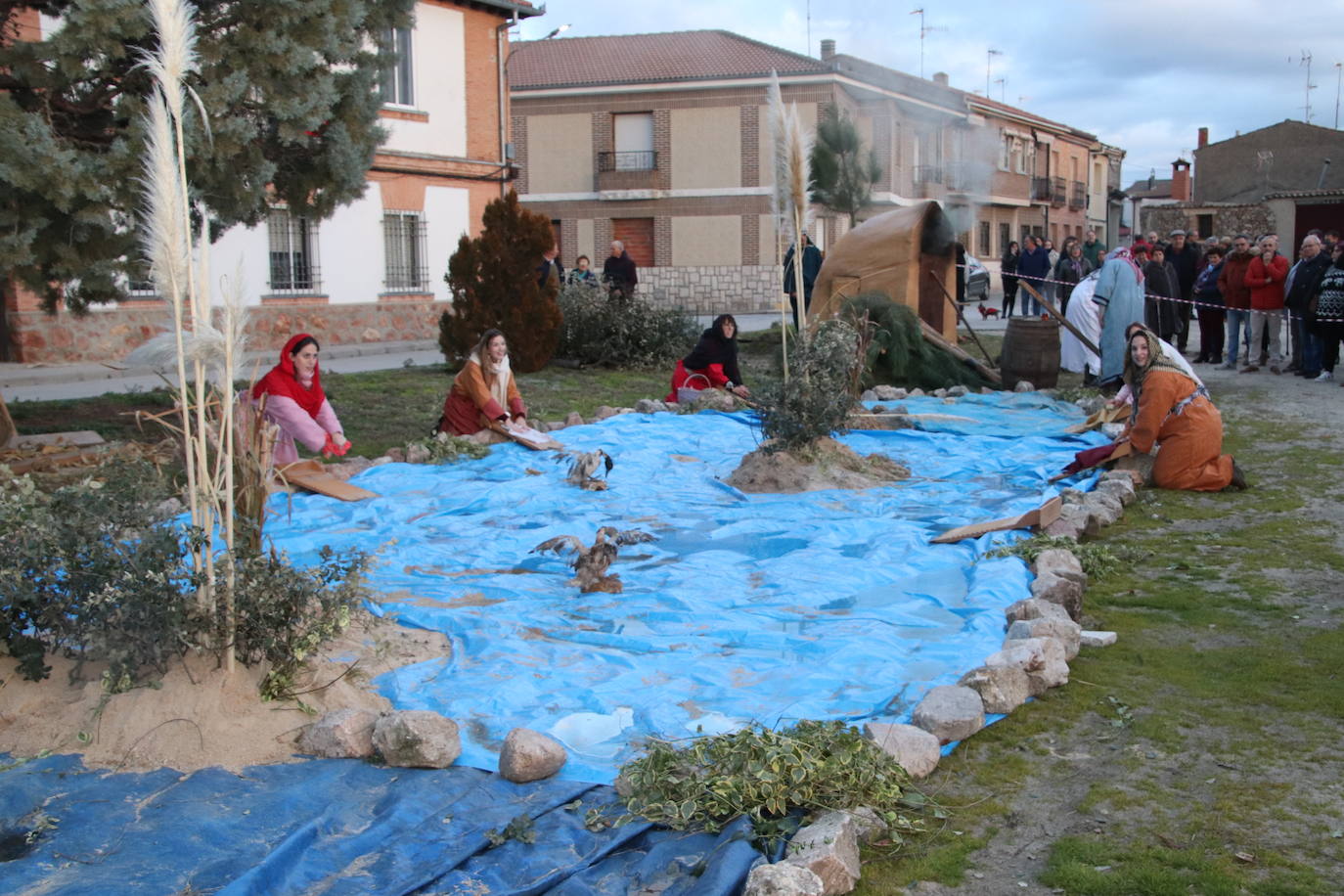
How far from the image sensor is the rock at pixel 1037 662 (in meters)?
4.39

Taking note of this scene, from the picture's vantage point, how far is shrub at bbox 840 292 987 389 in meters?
13.8

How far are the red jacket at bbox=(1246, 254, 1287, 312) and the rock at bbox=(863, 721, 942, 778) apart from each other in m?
13.0

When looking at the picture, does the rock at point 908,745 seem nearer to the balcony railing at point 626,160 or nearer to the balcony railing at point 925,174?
the balcony railing at point 925,174

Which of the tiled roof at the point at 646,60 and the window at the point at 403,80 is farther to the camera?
the tiled roof at the point at 646,60

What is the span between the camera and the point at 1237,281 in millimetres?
15492

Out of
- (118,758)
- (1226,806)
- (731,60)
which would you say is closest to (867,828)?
(1226,806)

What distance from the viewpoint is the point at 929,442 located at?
1012 centimetres

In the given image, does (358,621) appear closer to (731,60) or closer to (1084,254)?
(1084,254)

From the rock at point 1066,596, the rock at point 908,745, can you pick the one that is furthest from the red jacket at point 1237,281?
the rock at point 908,745

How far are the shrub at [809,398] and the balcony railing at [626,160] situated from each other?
90.4 feet

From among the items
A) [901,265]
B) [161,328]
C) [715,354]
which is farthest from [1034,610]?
[901,265]

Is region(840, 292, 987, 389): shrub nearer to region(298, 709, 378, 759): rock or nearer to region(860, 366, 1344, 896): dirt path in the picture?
region(860, 366, 1344, 896): dirt path

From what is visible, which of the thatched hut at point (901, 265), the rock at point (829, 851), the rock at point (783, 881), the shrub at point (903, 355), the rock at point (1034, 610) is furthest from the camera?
the thatched hut at point (901, 265)

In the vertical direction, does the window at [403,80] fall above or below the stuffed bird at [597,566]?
above
